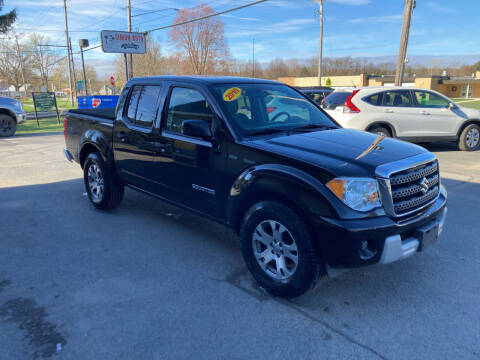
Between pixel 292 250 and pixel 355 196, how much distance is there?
66 cm

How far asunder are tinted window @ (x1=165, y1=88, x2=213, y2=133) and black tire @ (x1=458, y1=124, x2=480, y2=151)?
29.2 ft

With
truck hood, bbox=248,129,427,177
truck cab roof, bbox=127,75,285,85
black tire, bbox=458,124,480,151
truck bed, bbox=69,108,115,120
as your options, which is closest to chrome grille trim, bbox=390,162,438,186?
truck hood, bbox=248,129,427,177

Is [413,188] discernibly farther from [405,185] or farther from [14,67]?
[14,67]

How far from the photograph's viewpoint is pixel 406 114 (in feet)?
32.0

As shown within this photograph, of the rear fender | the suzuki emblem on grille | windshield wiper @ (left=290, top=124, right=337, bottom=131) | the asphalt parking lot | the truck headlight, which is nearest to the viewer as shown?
the asphalt parking lot

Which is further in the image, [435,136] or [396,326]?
[435,136]

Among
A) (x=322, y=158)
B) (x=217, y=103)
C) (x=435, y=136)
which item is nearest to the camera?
(x=322, y=158)

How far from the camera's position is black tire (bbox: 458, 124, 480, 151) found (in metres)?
10.1

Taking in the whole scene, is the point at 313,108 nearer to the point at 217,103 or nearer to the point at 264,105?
the point at 264,105

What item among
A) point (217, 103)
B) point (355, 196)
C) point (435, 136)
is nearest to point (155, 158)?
point (217, 103)

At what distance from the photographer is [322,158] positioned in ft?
9.84

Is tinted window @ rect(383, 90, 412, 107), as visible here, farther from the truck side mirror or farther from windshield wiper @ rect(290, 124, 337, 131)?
the truck side mirror

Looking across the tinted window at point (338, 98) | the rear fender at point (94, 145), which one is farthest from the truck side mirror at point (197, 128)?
the tinted window at point (338, 98)

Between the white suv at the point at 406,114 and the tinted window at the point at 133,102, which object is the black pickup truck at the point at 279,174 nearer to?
the tinted window at the point at 133,102
